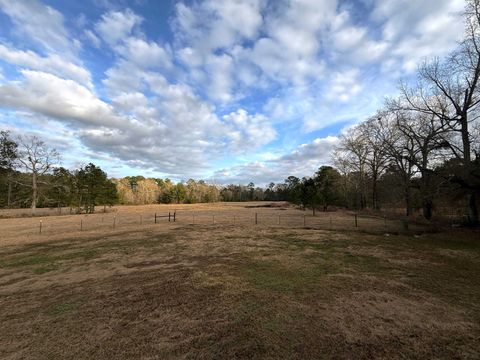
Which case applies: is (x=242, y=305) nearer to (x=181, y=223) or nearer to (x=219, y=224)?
(x=219, y=224)

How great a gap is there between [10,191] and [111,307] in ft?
181

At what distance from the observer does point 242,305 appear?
5805 millimetres

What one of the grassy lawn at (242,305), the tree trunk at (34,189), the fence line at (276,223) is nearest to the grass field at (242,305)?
the grassy lawn at (242,305)

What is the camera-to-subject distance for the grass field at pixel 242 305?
13.8 ft

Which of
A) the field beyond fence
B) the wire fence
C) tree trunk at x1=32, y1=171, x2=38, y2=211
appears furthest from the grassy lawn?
tree trunk at x1=32, y1=171, x2=38, y2=211

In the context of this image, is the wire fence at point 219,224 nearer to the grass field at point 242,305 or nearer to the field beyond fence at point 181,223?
the field beyond fence at point 181,223

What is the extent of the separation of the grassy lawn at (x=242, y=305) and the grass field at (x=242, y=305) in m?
0.03

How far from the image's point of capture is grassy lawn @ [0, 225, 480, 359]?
13.9ft

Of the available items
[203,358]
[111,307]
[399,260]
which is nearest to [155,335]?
[203,358]

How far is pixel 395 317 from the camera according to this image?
5.24 meters

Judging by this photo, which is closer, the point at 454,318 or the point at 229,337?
the point at 229,337

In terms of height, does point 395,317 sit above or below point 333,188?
below

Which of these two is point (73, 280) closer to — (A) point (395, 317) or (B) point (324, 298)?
(B) point (324, 298)

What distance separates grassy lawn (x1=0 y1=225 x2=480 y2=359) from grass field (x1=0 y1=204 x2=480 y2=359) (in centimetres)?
3
